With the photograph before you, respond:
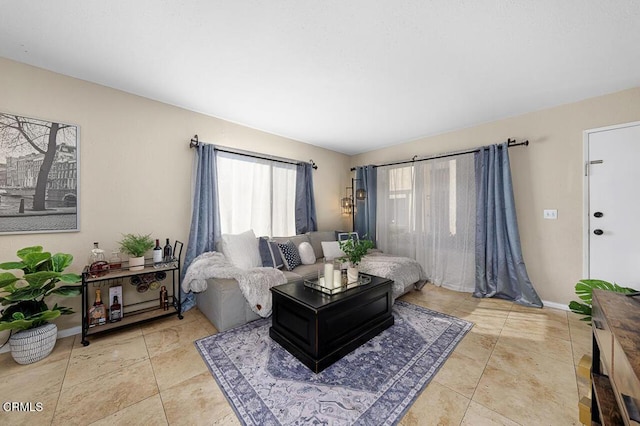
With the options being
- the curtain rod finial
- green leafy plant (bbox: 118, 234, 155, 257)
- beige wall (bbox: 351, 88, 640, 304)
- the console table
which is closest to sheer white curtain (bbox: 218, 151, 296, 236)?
the curtain rod finial

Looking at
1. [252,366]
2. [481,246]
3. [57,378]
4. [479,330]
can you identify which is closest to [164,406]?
[252,366]

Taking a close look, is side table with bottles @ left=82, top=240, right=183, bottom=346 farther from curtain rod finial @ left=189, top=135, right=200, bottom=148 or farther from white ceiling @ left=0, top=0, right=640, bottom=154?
white ceiling @ left=0, top=0, right=640, bottom=154

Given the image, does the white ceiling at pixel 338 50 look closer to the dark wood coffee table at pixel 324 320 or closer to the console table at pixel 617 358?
the console table at pixel 617 358

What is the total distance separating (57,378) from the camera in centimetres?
163

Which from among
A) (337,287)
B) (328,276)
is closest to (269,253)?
(328,276)

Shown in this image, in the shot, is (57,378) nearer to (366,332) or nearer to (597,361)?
(366,332)

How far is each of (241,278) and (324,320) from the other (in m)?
1.00

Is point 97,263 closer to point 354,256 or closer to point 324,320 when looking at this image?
point 324,320

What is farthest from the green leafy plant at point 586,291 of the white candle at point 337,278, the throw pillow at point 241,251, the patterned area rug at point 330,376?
the throw pillow at point 241,251

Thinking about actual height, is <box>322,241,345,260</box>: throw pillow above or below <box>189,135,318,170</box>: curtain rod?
below

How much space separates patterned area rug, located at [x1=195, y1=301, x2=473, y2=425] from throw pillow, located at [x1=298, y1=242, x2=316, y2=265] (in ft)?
3.75

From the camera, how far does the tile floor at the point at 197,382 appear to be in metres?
1.34

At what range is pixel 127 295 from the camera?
2.47 metres

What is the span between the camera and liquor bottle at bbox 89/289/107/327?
214cm
